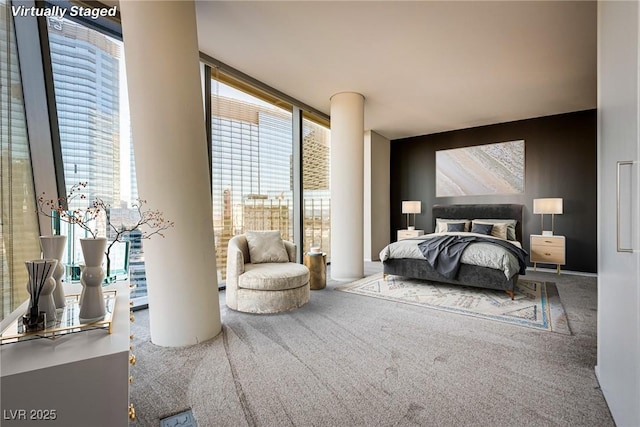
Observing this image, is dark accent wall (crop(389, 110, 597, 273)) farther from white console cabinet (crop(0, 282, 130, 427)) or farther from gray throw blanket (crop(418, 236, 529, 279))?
white console cabinet (crop(0, 282, 130, 427))

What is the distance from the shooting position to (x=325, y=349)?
2.33 m

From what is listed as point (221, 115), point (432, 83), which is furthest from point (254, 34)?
point (432, 83)

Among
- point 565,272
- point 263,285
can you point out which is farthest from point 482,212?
point 263,285

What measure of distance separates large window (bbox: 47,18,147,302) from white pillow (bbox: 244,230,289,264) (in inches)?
44.8

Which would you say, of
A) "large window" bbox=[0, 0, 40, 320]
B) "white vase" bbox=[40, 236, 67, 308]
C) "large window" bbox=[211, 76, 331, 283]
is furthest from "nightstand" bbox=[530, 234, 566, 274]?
"large window" bbox=[0, 0, 40, 320]

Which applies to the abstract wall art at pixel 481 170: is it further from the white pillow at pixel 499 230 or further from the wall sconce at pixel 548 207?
the white pillow at pixel 499 230

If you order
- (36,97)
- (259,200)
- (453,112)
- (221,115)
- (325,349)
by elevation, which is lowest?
(325,349)

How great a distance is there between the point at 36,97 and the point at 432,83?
431 centimetres

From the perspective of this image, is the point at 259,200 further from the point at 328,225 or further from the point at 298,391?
the point at 298,391

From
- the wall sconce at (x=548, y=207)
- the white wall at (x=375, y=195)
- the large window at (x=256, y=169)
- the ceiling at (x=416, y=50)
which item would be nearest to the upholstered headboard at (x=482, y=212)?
the wall sconce at (x=548, y=207)

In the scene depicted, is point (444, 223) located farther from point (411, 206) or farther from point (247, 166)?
point (247, 166)

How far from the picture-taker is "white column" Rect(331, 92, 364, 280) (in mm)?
4742

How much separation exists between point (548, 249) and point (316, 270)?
4.03 m

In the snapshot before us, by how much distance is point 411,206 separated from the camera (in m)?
6.64
